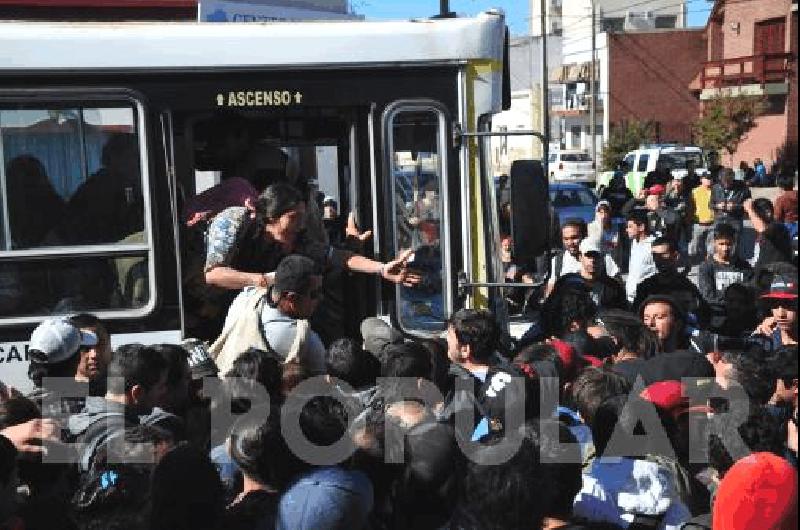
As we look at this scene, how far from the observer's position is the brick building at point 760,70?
38844 mm

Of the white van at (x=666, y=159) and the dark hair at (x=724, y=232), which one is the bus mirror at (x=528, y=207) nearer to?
the dark hair at (x=724, y=232)

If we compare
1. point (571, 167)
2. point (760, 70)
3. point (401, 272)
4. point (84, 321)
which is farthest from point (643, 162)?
point (84, 321)

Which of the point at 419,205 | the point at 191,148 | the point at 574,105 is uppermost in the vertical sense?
the point at 574,105

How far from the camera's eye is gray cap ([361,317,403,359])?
5840 millimetres

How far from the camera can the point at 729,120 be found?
128ft

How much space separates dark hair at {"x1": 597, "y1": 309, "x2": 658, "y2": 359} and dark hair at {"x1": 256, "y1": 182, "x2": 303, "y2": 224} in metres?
1.96

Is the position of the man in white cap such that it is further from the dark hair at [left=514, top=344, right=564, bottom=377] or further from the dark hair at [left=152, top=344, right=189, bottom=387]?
the dark hair at [left=514, top=344, right=564, bottom=377]

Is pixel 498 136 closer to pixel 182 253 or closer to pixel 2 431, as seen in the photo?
pixel 182 253

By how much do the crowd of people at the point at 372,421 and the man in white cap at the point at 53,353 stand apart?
11 mm

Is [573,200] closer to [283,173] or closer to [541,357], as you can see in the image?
[283,173]

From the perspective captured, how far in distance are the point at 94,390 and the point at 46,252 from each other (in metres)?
1.19

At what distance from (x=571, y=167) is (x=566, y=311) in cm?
3949

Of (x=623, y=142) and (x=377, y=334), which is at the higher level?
(x=623, y=142)

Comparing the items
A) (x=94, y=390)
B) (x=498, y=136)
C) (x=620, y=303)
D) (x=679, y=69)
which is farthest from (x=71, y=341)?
(x=679, y=69)
